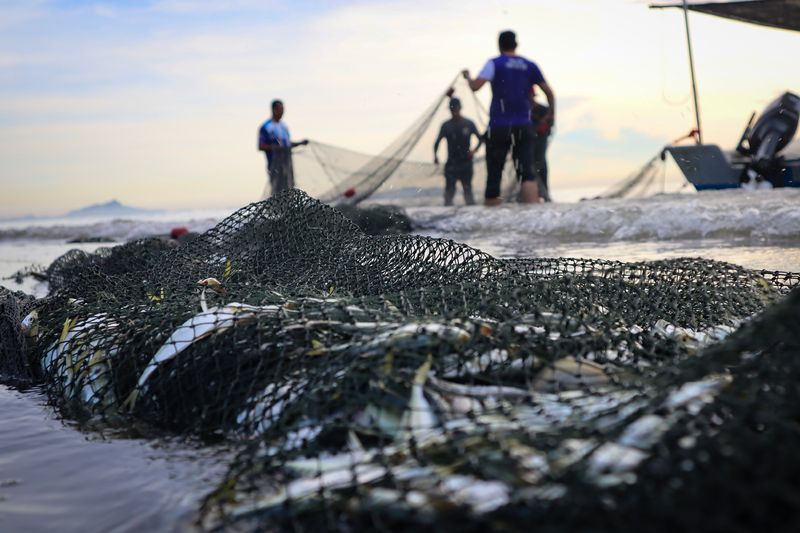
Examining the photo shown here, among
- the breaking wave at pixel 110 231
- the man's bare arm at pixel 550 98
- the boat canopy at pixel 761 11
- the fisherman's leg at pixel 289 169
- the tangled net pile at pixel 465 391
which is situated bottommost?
the tangled net pile at pixel 465 391

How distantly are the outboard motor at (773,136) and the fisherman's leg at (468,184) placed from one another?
684 cm

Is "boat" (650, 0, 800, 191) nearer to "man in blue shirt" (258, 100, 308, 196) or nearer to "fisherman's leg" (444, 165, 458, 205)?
"fisherman's leg" (444, 165, 458, 205)

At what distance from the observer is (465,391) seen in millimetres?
2072

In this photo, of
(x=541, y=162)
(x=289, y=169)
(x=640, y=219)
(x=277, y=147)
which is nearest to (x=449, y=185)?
(x=541, y=162)

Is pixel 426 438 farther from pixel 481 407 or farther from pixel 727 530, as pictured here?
pixel 727 530

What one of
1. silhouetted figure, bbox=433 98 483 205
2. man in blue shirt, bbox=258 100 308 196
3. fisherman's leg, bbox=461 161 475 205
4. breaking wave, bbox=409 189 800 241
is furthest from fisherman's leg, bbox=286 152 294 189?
fisherman's leg, bbox=461 161 475 205

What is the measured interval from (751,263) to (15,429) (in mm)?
6445

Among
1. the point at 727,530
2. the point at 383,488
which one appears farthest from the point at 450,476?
the point at 727,530

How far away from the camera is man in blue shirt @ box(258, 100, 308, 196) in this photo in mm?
14828

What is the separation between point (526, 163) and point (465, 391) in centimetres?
1232

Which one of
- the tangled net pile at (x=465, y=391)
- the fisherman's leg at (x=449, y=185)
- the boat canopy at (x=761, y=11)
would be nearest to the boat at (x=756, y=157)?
the fisherman's leg at (x=449, y=185)

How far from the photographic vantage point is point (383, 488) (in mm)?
1680

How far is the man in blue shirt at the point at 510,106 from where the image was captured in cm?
1285

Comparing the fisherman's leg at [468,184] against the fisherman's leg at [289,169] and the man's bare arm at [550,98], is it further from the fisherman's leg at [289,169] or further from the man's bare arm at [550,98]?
the fisherman's leg at [289,169]
